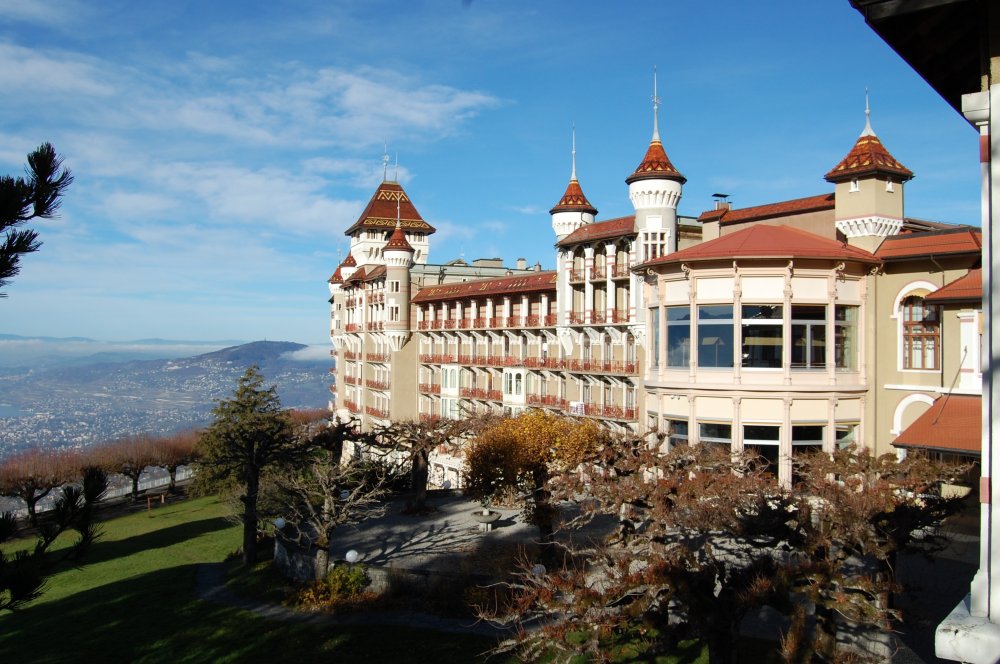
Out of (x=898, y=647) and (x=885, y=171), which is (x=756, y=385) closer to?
(x=885, y=171)

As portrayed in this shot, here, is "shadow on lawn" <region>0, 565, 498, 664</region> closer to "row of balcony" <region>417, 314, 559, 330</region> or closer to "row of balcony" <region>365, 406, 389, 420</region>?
"row of balcony" <region>417, 314, 559, 330</region>

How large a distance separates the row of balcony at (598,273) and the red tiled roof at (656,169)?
4943mm

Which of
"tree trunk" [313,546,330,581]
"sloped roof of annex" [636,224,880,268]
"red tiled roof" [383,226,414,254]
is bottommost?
"tree trunk" [313,546,330,581]

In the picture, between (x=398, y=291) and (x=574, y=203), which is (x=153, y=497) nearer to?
(x=398, y=291)

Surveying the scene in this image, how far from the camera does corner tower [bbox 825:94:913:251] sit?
27172mm

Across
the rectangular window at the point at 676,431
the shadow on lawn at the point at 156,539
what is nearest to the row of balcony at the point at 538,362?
the rectangular window at the point at 676,431

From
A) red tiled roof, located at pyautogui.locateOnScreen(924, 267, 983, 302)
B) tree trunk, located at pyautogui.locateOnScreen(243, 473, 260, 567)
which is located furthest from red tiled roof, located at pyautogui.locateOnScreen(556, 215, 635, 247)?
tree trunk, located at pyautogui.locateOnScreen(243, 473, 260, 567)

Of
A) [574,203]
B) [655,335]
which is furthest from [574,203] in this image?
[655,335]

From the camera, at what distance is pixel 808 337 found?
26.1 m

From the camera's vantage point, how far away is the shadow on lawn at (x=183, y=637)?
810 inches

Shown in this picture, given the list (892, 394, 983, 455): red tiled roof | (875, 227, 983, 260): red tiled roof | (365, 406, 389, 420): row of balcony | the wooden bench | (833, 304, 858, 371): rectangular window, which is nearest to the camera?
(892, 394, 983, 455): red tiled roof

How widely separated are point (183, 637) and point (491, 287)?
3514 centimetres

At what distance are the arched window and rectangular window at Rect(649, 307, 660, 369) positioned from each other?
26.8ft

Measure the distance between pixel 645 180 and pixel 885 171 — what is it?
10.9m
